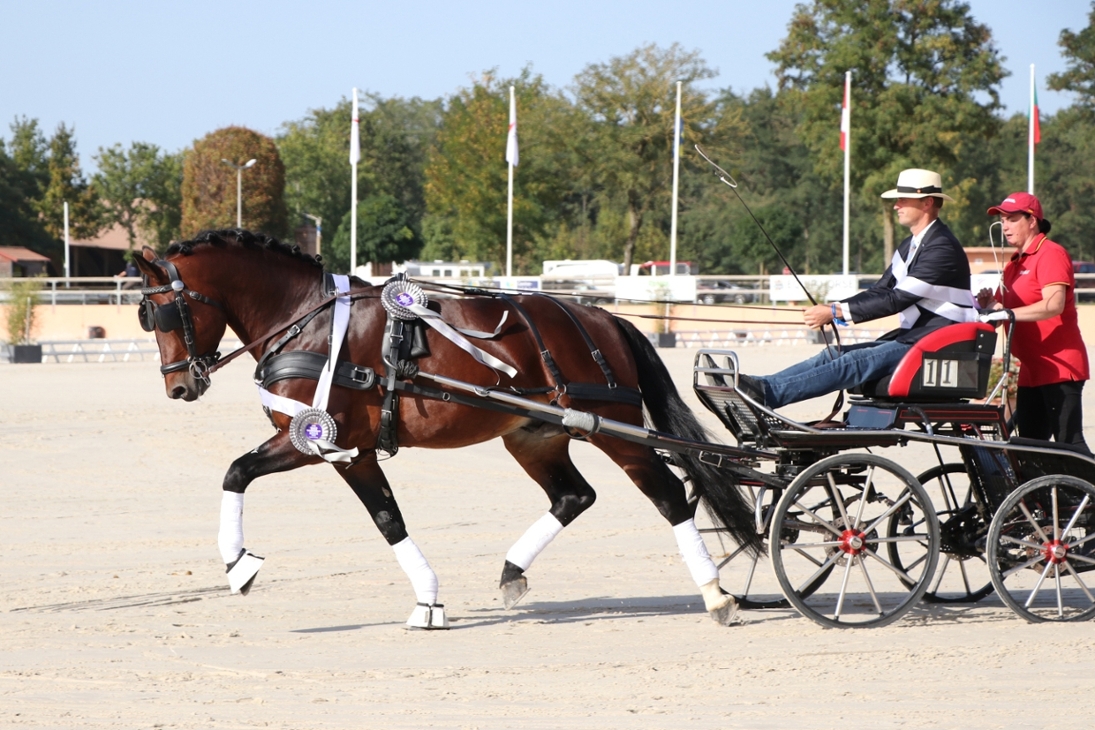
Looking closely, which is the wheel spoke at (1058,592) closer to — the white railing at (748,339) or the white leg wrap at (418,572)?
the white leg wrap at (418,572)

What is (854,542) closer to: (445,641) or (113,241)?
(445,641)

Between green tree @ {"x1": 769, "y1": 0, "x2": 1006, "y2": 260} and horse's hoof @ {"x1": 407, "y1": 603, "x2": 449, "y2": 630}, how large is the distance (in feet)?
132

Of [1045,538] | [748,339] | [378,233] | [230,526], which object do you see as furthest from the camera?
[378,233]

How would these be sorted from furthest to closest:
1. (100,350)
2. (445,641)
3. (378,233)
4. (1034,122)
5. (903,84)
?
(378,233) → (903,84) → (1034,122) → (100,350) → (445,641)

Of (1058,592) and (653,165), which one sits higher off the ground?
(653,165)

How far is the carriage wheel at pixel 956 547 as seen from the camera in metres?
6.84

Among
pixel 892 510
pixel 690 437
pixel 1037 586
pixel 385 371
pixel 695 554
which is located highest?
pixel 385 371

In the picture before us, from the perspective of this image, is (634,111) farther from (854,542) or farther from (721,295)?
(854,542)

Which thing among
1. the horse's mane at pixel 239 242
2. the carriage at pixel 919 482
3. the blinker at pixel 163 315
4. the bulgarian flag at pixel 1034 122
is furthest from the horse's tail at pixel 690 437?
the bulgarian flag at pixel 1034 122

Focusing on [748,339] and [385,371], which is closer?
[385,371]

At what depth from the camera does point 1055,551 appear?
6488 mm

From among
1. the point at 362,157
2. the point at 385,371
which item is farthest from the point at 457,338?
the point at 362,157

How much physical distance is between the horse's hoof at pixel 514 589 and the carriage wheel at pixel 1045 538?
2.36 metres

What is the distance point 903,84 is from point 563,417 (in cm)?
4198
